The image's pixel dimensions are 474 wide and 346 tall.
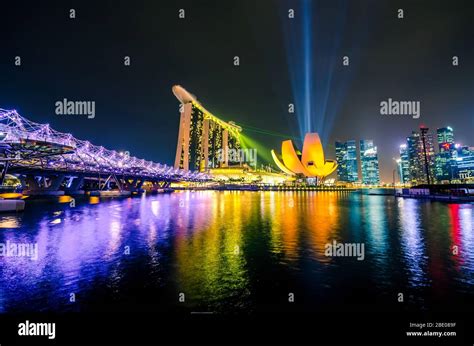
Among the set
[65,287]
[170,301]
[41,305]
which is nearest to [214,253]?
[170,301]

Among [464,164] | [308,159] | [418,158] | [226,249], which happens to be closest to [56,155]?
[226,249]

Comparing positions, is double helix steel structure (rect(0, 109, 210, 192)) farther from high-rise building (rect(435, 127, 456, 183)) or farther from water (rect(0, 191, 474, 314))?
high-rise building (rect(435, 127, 456, 183))

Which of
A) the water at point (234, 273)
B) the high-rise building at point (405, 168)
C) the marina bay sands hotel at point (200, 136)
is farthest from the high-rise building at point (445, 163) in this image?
the water at point (234, 273)

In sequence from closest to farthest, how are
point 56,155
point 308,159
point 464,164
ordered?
point 56,155 < point 308,159 < point 464,164

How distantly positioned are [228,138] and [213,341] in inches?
6999

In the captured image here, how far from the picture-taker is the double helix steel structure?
28875 millimetres

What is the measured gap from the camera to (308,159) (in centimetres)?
11375

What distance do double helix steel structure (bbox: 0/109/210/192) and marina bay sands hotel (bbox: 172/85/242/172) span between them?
16647 millimetres

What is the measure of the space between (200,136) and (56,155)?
103 meters

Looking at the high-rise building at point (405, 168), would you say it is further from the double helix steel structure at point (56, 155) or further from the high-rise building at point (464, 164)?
the double helix steel structure at point (56, 155)

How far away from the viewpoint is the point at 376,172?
653 feet

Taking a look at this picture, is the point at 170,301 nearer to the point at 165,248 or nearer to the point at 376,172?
the point at 165,248

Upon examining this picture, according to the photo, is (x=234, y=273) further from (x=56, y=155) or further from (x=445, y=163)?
(x=445, y=163)

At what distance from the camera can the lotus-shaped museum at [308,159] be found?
109994 mm
